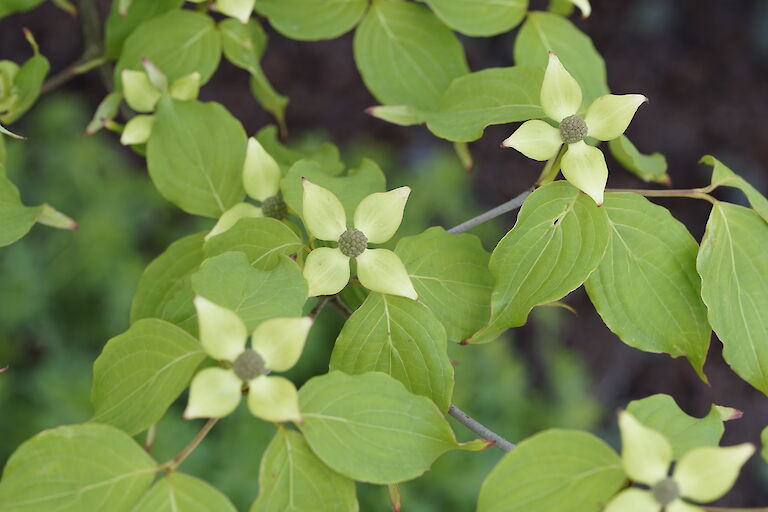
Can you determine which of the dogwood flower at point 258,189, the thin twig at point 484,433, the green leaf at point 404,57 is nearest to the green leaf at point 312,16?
the green leaf at point 404,57

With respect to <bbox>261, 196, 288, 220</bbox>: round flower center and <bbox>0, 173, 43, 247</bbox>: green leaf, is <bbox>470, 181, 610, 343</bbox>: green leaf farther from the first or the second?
<bbox>0, 173, 43, 247</bbox>: green leaf

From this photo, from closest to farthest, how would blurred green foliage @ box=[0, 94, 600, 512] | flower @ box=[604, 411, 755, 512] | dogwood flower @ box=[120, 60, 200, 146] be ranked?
flower @ box=[604, 411, 755, 512], dogwood flower @ box=[120, 60, 200, 146], blurred green foliage @ box=[0, 94, 600, 512]

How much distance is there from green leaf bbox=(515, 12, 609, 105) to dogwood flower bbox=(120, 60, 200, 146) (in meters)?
0.30

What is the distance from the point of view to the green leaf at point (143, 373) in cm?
51

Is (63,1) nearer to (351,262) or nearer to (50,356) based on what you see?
(351,262)

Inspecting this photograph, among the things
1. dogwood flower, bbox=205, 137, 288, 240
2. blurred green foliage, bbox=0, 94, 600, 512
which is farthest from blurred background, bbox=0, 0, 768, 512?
dogwood flower, bbox=205, 137, 288, 240

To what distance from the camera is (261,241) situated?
0.58m

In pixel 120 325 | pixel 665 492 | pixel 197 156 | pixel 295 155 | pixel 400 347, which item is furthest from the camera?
pixel 120 325

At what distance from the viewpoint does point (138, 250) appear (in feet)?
5.47

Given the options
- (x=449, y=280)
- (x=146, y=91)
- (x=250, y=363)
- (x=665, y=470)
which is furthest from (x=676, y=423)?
(x=146, y=91)

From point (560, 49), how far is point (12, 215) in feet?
1.62

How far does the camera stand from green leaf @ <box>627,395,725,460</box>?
1.74 ft

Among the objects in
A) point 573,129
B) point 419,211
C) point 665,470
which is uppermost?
point 573,129

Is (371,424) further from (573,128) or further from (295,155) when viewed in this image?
(295,155)
